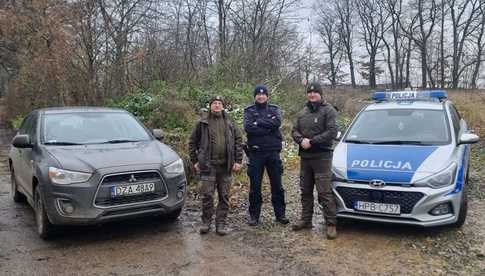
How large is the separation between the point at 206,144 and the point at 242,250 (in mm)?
1347

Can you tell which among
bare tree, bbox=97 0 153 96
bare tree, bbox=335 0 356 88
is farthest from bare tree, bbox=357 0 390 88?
bare tree, bbox=97 0 153 96

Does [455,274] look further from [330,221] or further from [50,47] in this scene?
[50,47]

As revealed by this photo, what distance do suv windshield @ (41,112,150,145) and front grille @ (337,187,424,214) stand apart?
289cm

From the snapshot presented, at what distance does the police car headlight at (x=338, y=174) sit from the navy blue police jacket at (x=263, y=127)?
29.5 inches

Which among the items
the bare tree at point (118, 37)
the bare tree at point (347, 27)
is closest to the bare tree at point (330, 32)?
the bare tree at point (347, 27)

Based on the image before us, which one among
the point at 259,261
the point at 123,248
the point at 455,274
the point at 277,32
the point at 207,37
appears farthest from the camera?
the point at 207,37

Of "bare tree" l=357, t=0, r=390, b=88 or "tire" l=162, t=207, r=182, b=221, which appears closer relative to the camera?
"tire" l=162, t=207, r=182, b=221

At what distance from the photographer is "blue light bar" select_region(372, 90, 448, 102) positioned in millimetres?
7062

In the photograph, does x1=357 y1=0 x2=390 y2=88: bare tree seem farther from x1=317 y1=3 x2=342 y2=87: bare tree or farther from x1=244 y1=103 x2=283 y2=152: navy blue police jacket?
x1=244 y1=103 x2=283 y2=152: navy blue police jacket

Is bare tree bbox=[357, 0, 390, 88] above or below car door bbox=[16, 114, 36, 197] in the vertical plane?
above

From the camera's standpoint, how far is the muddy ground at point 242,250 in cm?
460

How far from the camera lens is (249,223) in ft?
20.0

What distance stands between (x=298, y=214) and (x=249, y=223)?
0.85 metres

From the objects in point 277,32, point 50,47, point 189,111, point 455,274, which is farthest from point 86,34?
point 455,274
